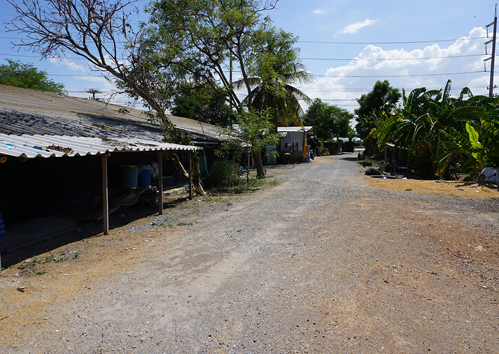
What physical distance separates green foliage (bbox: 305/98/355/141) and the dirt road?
4082 cm

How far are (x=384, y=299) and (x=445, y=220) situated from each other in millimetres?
5100

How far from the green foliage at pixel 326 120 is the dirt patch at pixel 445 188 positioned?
33112 mm

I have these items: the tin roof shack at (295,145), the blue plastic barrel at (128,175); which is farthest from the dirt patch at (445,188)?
the tin roof shack at (295,145)

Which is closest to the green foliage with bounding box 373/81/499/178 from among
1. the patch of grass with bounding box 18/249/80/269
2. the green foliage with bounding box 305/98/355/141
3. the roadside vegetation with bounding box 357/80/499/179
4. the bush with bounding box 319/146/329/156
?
the roadside vegetation with bounding box 357/80/499/179

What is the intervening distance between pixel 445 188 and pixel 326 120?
3538 centimetres

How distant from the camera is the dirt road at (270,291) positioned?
344 centimetres

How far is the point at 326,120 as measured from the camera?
157ft

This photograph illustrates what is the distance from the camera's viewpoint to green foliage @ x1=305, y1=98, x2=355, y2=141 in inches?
1882

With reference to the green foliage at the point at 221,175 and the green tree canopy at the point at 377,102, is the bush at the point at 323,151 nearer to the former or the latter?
the green tree canopy at the point at 377,102

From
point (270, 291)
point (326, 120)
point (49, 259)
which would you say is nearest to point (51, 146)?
point (49, 259)

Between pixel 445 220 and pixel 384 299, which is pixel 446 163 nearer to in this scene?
pixel 445 220

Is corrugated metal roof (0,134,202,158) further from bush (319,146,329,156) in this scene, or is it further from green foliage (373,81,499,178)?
bush (319,146,329,156)

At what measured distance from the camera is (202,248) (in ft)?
21.4

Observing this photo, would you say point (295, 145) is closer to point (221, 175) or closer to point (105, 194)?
point (221, 175)
